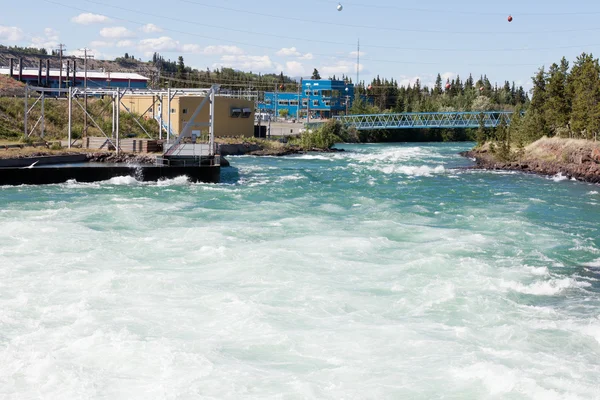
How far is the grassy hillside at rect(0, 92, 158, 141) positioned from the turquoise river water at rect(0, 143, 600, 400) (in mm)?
20628

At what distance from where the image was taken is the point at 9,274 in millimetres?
17422

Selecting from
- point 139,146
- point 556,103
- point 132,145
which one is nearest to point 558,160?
point 556,103

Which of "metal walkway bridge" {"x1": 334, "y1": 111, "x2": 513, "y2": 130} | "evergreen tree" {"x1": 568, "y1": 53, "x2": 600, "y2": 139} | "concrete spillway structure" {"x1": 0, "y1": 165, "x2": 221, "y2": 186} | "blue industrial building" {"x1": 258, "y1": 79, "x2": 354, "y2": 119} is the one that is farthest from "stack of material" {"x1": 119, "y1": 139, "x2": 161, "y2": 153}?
"blue industrial building" {"x1": 258, "y1": 79, "x2": 354, "y2": 119}

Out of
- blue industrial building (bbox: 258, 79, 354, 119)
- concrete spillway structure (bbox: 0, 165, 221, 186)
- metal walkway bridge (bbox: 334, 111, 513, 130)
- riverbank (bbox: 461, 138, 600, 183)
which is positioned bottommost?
concrete spillway structure (bbox: 0, 165, 221, 186)

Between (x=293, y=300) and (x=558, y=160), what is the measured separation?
37605mm

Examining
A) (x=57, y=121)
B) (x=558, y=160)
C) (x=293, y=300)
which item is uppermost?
(x=57, y=121)

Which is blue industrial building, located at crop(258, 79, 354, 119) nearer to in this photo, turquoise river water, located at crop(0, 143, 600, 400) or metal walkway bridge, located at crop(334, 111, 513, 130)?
metal walkway bridge, located at crop(334, 111, 513, 130)

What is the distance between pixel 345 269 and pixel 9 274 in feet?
26.6

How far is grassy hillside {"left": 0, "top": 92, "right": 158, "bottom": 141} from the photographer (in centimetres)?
4833

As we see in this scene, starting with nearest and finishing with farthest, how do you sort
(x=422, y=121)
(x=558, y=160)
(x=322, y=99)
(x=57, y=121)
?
(x=558, y=160) → (x=57, y=121) → (x=422, y=121) → (x=322, y=99)

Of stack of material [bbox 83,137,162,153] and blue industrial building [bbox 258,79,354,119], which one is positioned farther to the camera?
blue industrial building [bbox 258,79,354,119]

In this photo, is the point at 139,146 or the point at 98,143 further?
the point at 98,143

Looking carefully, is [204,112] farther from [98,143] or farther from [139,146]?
[139,146]

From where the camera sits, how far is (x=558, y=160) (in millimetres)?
49188
